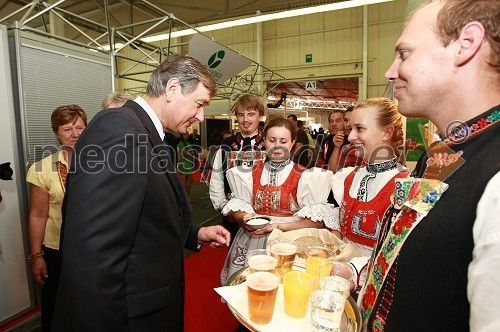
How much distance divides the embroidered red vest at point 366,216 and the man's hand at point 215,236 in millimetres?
640

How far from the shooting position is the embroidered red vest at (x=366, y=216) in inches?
59.1

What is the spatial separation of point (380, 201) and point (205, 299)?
2025 mm

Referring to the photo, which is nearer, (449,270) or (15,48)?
(449,270)

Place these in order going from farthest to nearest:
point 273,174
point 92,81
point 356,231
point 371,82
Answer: point 371,82 → point 92,81 → point 273,174 → point 356,231

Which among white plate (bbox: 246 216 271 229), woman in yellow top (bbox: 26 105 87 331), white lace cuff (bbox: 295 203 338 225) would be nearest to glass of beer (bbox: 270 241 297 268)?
white plate (bbox: 246 216 271 229)

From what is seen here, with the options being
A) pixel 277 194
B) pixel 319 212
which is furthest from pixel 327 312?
pixel 277 194

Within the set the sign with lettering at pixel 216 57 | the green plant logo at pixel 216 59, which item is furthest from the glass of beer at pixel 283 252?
the green plant logo at pixel 216 59

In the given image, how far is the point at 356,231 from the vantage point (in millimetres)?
1570

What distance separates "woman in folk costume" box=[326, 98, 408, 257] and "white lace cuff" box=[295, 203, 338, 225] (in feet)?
0.63

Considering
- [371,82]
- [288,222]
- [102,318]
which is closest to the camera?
[102,318]

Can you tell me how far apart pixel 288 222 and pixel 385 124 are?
82 centimetres

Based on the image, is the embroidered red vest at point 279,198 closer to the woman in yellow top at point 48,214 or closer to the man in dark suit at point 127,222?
the man in dark suit at point 127,222

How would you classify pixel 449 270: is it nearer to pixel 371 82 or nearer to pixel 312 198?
pixel 312 198

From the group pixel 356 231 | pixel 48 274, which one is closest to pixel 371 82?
pixel 356 231
